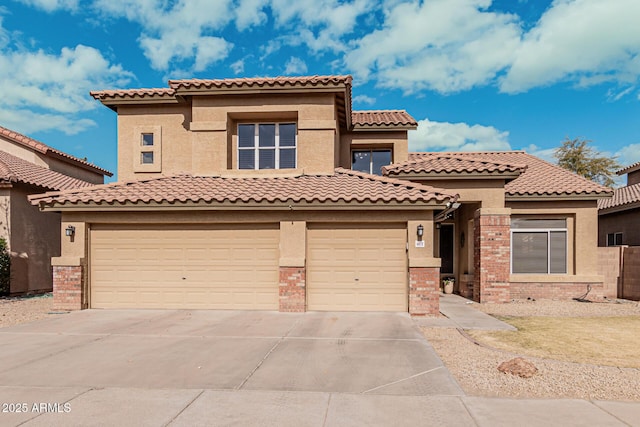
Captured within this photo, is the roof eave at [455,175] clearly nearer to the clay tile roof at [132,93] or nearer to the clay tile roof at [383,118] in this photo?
the clay tile roof at [383,118]

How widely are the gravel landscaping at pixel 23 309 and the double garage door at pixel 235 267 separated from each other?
149cm

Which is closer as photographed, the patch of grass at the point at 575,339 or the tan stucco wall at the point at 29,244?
the patch of grass at the point at 575,339

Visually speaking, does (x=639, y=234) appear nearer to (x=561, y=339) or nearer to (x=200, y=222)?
(x=561, y=339)

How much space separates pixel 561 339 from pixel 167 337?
8.56 metres

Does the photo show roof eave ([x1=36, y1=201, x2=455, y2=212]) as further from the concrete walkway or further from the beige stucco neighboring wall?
the beige stucco neighboring wall

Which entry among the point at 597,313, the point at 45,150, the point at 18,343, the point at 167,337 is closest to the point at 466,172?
the point at 597,313

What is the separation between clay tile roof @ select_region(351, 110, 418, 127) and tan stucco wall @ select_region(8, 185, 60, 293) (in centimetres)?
1368

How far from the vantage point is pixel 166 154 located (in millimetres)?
14898

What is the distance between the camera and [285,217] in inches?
436

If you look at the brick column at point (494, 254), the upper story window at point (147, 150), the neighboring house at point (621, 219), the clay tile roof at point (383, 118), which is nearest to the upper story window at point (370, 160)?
the clay tile roof at point (383, 118)

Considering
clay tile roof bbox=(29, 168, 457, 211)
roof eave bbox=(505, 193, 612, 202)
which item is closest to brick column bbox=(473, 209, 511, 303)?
roof eave bbox=(505, 193, 612, 202)

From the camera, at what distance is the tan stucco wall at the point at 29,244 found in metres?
14.7

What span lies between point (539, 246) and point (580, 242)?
4.52 feet

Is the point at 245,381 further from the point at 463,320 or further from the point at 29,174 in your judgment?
the point at 29,174
